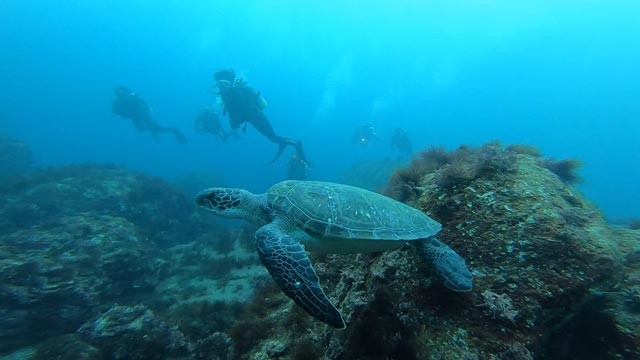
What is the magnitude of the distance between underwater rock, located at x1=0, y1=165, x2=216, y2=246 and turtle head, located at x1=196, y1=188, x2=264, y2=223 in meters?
9.34

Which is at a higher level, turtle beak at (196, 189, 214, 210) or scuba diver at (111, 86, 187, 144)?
scuba diver at (111, 86, 187, 144)

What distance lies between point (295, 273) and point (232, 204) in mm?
1892

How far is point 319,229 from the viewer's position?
12.2 feet

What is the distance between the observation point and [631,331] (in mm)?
2770

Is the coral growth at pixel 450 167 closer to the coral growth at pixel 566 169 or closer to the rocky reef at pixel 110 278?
the coral growth at pixel 566 169

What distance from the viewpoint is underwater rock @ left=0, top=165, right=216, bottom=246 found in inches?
503

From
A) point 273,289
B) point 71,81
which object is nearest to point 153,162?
point 71,81

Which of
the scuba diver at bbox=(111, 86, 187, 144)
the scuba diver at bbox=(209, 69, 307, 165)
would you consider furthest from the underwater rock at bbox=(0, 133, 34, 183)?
the scuba diver at bbox=(209, 69, 307, 165)

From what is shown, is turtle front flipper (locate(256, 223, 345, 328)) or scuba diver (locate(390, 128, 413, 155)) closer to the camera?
turtle front flipper (locate(256, 223, 345, 328))

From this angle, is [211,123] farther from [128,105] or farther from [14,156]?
[14,156]

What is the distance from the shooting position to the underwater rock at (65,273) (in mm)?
6441

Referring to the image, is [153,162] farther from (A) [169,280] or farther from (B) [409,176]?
(B) [409,176]

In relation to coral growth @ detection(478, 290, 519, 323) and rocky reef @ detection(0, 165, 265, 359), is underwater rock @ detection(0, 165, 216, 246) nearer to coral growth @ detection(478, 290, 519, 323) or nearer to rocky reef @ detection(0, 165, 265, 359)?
rocky reef @ detection(0, 165, 265, 359)

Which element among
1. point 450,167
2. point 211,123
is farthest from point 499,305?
point 211,123
